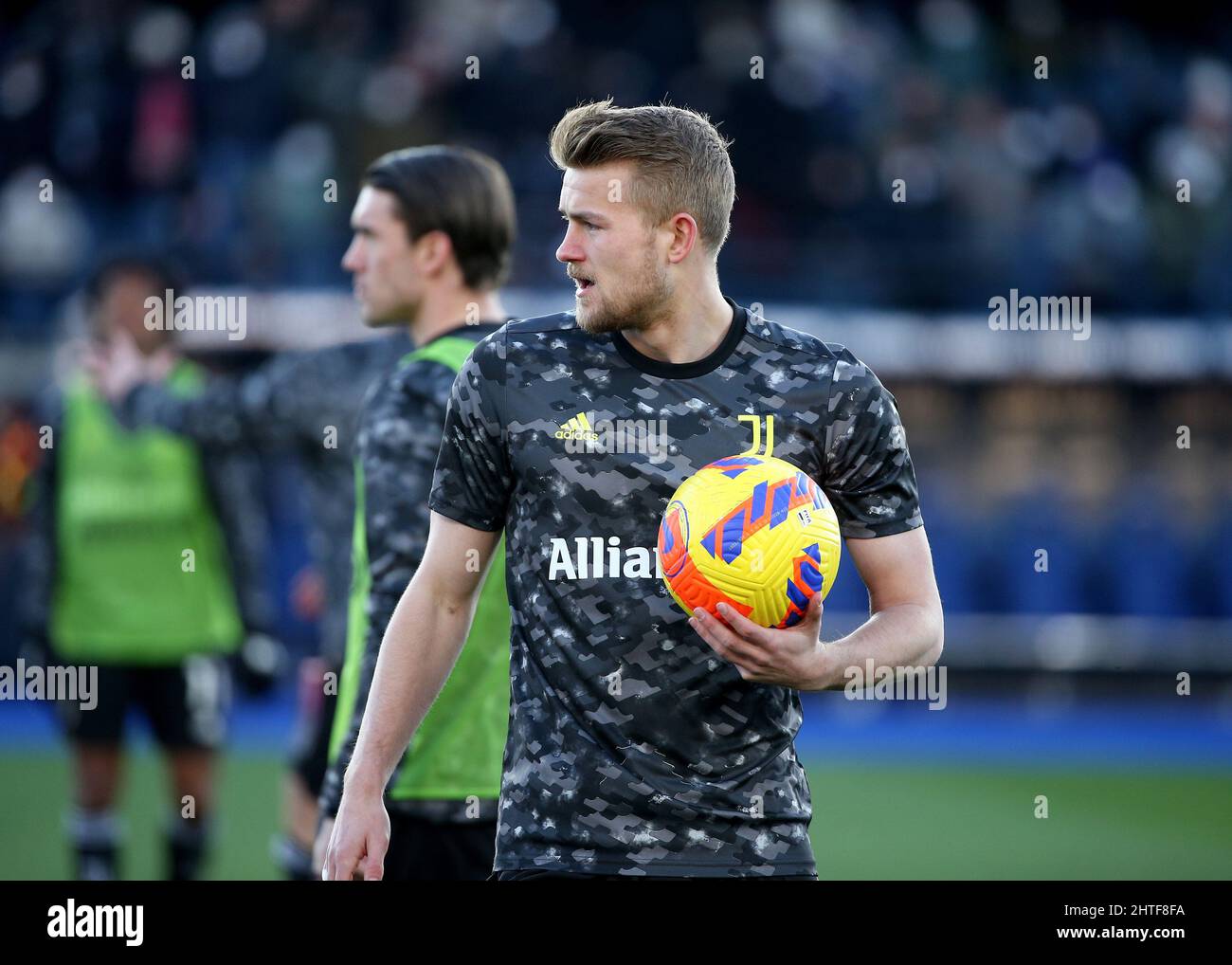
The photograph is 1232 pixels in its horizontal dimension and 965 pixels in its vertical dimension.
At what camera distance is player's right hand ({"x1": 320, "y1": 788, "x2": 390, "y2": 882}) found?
3.56m

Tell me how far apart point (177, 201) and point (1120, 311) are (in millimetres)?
8933

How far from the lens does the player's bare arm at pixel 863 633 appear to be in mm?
3311

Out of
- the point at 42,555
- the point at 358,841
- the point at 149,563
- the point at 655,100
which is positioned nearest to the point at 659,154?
the point at 358,841

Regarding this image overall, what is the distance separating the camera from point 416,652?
370 cm

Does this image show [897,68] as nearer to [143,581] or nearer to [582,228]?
[143,581]

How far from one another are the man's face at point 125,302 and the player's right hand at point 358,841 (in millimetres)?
4827

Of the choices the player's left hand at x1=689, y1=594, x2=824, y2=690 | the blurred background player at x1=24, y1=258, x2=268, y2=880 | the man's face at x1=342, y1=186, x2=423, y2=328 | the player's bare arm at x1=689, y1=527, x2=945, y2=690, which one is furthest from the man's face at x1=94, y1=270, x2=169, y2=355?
the player's left hand at x1=689, y1=594, x2=824, y2=690

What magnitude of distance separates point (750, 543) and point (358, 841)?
3.33 feet

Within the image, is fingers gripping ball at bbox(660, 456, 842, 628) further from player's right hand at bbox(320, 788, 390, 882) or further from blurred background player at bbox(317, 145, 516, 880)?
blurred background player at bbox(317, 145, 516, 880)

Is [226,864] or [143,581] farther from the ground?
[143,581]

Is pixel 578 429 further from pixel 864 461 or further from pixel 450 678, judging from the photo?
pixel 450 678

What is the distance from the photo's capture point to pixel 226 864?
343 inches
